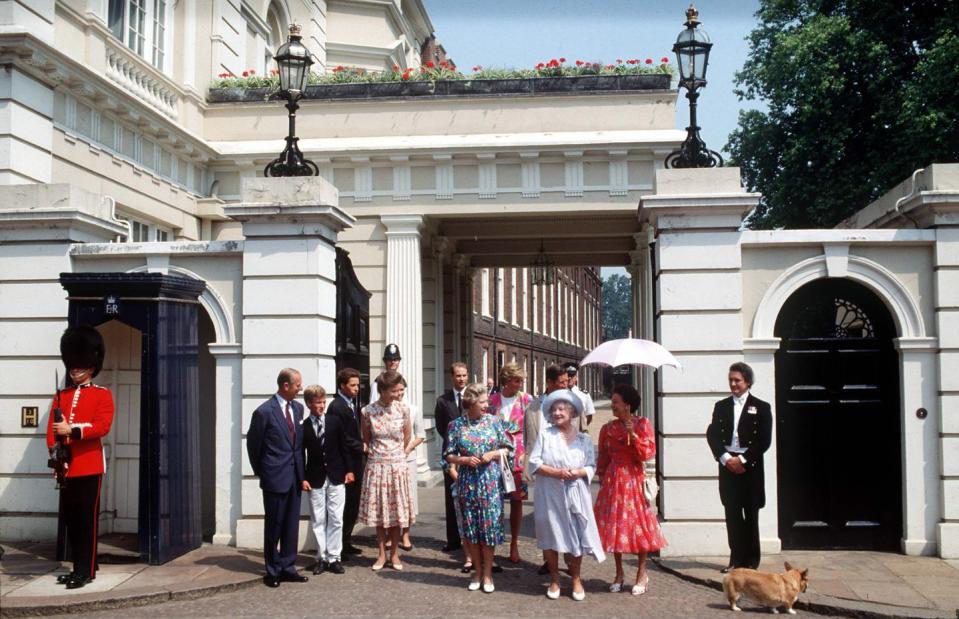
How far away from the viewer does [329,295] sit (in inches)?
373

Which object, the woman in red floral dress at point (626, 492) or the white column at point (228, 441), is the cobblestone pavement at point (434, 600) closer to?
the woman in red floral dress at point (626, 492)

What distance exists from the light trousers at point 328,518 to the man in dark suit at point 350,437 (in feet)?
0.71

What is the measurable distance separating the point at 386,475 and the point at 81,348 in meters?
2.81

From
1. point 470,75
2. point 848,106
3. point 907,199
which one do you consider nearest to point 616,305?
point 848,106

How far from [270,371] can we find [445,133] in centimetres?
833

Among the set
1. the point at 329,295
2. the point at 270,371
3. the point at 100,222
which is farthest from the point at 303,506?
the point at 100,222

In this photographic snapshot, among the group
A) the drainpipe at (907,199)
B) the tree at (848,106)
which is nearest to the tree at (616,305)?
the tree at (848,106)

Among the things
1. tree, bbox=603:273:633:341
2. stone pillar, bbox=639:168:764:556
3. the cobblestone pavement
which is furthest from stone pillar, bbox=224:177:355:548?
tree, bbox=603:273:633:341

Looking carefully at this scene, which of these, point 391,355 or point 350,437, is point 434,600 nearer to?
point 350,437

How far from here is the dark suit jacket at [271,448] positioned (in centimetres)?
779

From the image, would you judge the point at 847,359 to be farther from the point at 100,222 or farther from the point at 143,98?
the point at 143,98

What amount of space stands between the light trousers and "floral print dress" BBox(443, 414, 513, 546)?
1224mm

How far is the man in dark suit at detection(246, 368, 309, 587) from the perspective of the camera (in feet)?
25.6

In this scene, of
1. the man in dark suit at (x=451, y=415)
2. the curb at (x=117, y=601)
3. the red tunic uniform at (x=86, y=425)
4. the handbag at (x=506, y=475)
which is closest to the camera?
the curb at (x=117, y=601)
